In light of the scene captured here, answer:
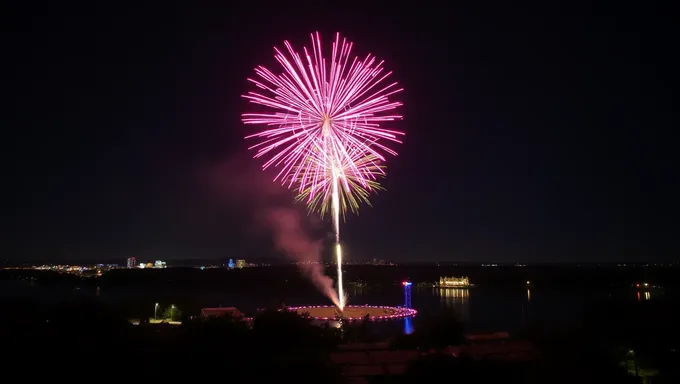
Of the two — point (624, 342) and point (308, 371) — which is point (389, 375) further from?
point (624, 342)

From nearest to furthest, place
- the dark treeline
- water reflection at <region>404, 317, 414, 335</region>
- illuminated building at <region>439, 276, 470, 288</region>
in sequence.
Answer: the dark treeline < water reflection at <region>404, 317, 414, 335</region> < illuminated building at <region>439, 276, 470, 288</region>

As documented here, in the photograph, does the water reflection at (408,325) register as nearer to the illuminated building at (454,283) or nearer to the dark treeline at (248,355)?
the dark treeline at (248,355)

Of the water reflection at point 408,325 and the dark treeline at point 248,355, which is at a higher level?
the dark treeline at point 248,355

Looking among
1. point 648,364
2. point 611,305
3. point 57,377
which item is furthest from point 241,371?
point 611,305

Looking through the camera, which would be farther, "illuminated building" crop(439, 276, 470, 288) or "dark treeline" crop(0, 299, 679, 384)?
"illuminated building" crop(439, 276, 470, 288)

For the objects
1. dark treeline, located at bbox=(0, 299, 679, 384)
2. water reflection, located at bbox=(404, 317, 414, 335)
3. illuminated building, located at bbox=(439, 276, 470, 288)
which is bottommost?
water reflection, located at bbox=(404, 317, 414, 335)

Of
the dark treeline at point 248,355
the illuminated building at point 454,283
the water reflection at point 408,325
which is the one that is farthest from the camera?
the illuminated building at point 454,283

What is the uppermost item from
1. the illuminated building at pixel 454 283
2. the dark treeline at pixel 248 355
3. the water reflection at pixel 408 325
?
the dark treeline at pixel 248 355

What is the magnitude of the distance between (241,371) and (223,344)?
209 centimetres

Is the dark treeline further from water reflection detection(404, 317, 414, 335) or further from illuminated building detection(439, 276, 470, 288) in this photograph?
illuminated building detection(439, 276, 470, 288)

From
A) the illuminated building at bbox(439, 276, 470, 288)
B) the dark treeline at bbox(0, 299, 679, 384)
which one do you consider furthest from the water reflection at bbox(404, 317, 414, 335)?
the illuminated building at bbox(439, 276, 470, 288)

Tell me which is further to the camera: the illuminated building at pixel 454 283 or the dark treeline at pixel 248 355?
the illuminated building at pixel 454 283

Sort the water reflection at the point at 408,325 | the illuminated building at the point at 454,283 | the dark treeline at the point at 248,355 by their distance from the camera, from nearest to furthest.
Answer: the dark treeline at the point at 248,355, the water reflection at the point at 408,325, the illuminated building at the point at 454,283

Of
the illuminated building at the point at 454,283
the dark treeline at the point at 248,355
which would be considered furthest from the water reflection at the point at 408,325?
the illuminated building at the point at 454,283
